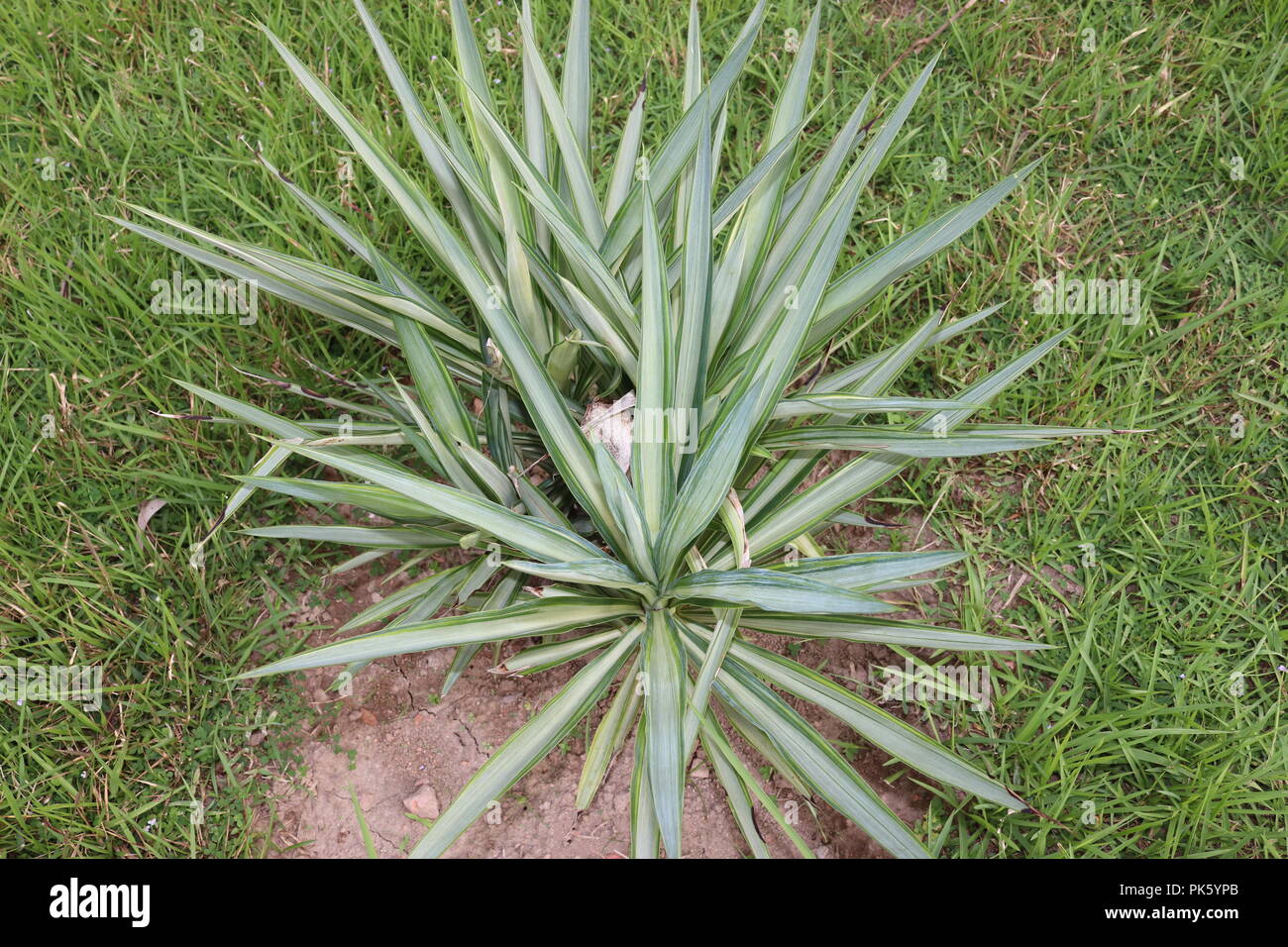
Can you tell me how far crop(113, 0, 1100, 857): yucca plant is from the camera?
1.29 metres

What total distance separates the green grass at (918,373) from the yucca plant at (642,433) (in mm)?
419

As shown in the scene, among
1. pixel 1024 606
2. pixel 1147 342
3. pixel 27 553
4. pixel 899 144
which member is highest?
pixel 899 144

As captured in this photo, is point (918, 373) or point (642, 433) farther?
point (918, 373)

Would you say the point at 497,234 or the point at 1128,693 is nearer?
the point at 497,234

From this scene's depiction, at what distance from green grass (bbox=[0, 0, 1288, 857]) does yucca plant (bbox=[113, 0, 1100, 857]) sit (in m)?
0.42

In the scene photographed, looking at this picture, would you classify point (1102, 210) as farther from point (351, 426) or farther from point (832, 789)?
point (351, 426)

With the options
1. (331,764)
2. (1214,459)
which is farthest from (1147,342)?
(331,764)

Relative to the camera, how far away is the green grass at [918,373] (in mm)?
1696

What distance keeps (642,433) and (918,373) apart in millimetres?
992

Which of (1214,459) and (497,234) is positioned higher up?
(497,234)

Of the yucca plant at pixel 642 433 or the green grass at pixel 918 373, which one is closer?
the yucca plant at pixel 642 433

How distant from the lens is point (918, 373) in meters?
2.06

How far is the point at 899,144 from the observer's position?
7.60 feet
